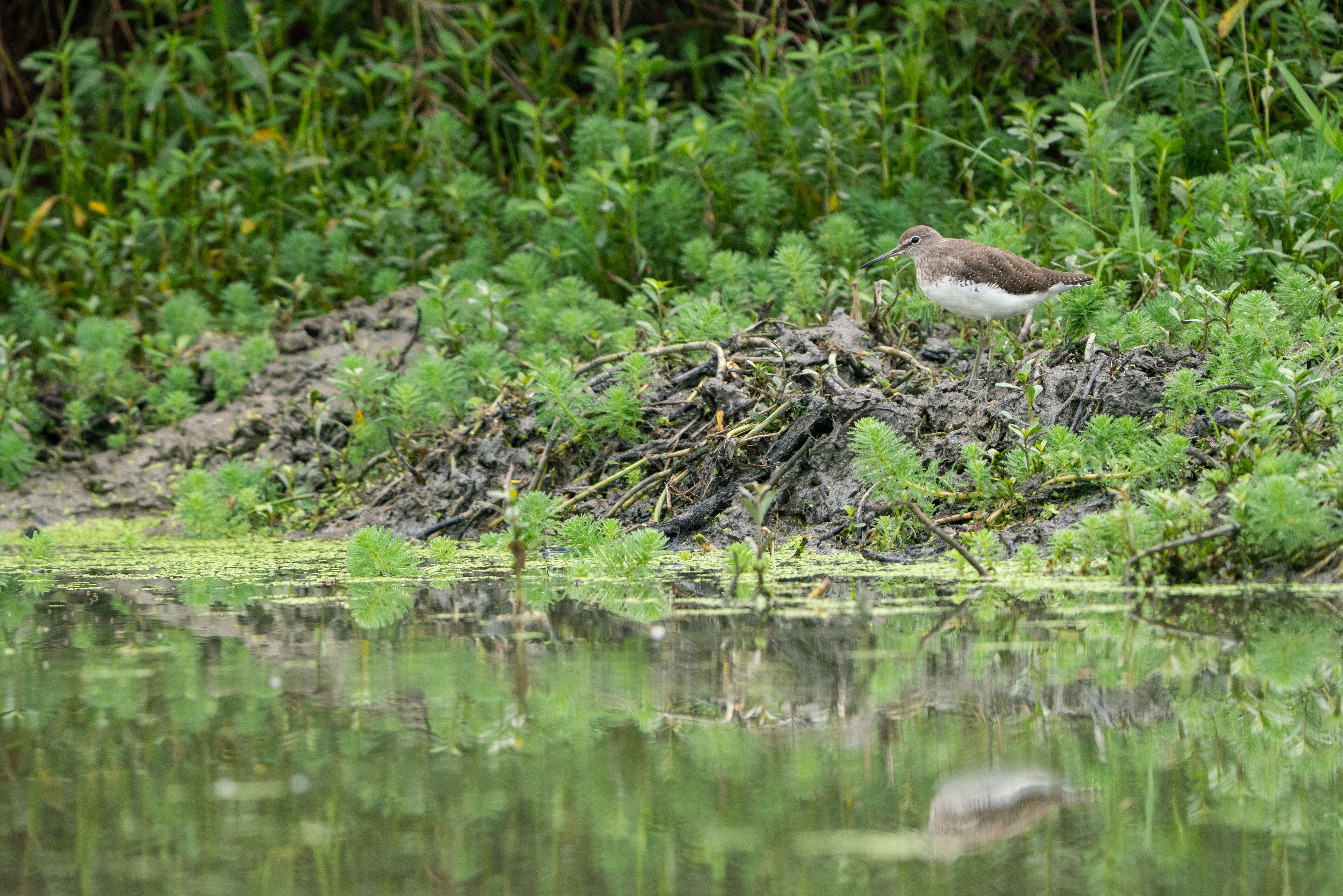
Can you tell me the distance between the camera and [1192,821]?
2023 mm

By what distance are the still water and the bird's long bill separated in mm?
2703

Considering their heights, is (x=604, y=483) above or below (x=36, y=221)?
below

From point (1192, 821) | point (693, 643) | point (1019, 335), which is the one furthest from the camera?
point (1019, 335)

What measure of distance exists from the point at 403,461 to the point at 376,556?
1.61 metres

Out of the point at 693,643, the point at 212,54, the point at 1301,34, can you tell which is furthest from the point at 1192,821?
the point at 212,54

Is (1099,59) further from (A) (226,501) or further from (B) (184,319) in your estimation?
(B) (184,319)

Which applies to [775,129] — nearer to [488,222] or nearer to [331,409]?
[488,222]

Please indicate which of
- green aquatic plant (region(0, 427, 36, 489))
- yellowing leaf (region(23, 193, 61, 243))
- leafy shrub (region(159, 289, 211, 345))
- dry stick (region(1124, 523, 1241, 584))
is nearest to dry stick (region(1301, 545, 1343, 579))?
dry stick (region(1124, 523, 1241, 584))

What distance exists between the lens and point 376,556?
4.33 meters

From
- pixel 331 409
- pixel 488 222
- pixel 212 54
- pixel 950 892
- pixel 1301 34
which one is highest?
pixel 212 54

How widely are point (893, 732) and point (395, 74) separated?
7.30 meters

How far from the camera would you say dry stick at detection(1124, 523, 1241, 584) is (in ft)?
11.7

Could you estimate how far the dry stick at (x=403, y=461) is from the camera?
589cm

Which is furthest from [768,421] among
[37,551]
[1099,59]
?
[1099,59]
